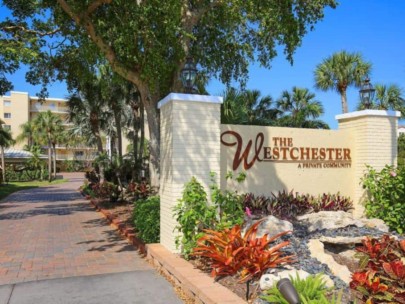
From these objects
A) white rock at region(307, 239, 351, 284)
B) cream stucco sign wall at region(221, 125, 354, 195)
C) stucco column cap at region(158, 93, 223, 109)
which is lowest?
white rock at region(307, 239, 351, 284)

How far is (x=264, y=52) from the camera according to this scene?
12.1 meters

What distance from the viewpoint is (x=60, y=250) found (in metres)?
8.19

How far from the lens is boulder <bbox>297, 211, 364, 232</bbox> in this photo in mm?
7133

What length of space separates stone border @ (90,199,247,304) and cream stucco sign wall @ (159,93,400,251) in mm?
326

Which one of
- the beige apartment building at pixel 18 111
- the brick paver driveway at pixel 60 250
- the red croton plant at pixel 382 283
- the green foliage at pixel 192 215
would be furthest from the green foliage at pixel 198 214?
the beige apartment building at pixel 18 111

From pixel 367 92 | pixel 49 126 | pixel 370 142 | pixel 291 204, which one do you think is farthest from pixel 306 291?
pixel 49 126

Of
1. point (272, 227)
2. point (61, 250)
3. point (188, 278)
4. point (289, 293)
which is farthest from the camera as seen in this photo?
point (61, 250)

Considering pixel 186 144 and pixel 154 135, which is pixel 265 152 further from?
pixel 154 135

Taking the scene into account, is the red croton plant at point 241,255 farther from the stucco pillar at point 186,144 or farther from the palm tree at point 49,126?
the palm tree at point 49,126

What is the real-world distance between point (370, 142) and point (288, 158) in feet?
6.21

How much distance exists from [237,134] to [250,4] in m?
3.31

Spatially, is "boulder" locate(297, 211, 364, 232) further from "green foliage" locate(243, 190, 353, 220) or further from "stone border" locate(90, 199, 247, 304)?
"stone border" locate(90, 199, 247, 304)

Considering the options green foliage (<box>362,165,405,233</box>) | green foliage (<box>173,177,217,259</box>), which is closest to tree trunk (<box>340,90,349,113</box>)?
green foliage (<box>362,165,405,233</box>)

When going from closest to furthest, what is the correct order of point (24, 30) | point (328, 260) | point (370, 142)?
point (328, 260) → point (370, 142) → point (24, 30)
